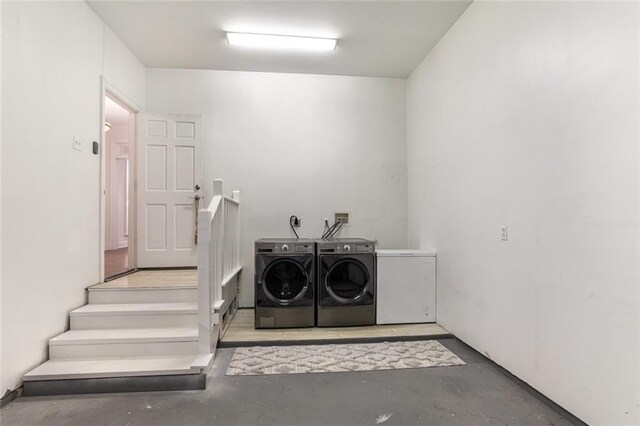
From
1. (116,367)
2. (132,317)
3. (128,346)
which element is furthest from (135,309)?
(116,367)

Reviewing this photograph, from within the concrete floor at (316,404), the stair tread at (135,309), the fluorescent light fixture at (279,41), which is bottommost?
the concrete floor at (316,404)

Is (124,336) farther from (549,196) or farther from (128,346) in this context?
(549,196)

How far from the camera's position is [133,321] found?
2408 millimetres

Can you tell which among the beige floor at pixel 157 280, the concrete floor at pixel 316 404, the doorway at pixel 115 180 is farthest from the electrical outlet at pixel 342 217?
the doorway at pixel 115 180

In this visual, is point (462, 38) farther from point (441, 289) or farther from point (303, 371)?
point (303, 371)

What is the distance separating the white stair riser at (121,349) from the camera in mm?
2166

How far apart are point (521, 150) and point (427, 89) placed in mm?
1683

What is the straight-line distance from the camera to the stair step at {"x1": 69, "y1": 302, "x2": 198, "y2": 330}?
2381mm

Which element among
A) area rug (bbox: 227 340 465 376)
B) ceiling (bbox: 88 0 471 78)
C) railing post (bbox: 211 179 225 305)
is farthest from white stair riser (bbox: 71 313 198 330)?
ceiling (bbox: 88 0 471 78)

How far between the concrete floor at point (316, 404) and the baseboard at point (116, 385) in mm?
43

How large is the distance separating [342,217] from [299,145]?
105 centimetres

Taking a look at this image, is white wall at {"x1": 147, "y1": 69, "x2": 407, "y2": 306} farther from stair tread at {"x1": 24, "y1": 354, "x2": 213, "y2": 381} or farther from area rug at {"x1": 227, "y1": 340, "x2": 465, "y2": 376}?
stair tread at {"x1": 24, "y1": 354, "x2": 213, "y2": 381}

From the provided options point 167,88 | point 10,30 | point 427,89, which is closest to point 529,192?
point 427,89

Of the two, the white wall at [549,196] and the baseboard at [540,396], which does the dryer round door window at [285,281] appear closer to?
the white wall at [549,196]
